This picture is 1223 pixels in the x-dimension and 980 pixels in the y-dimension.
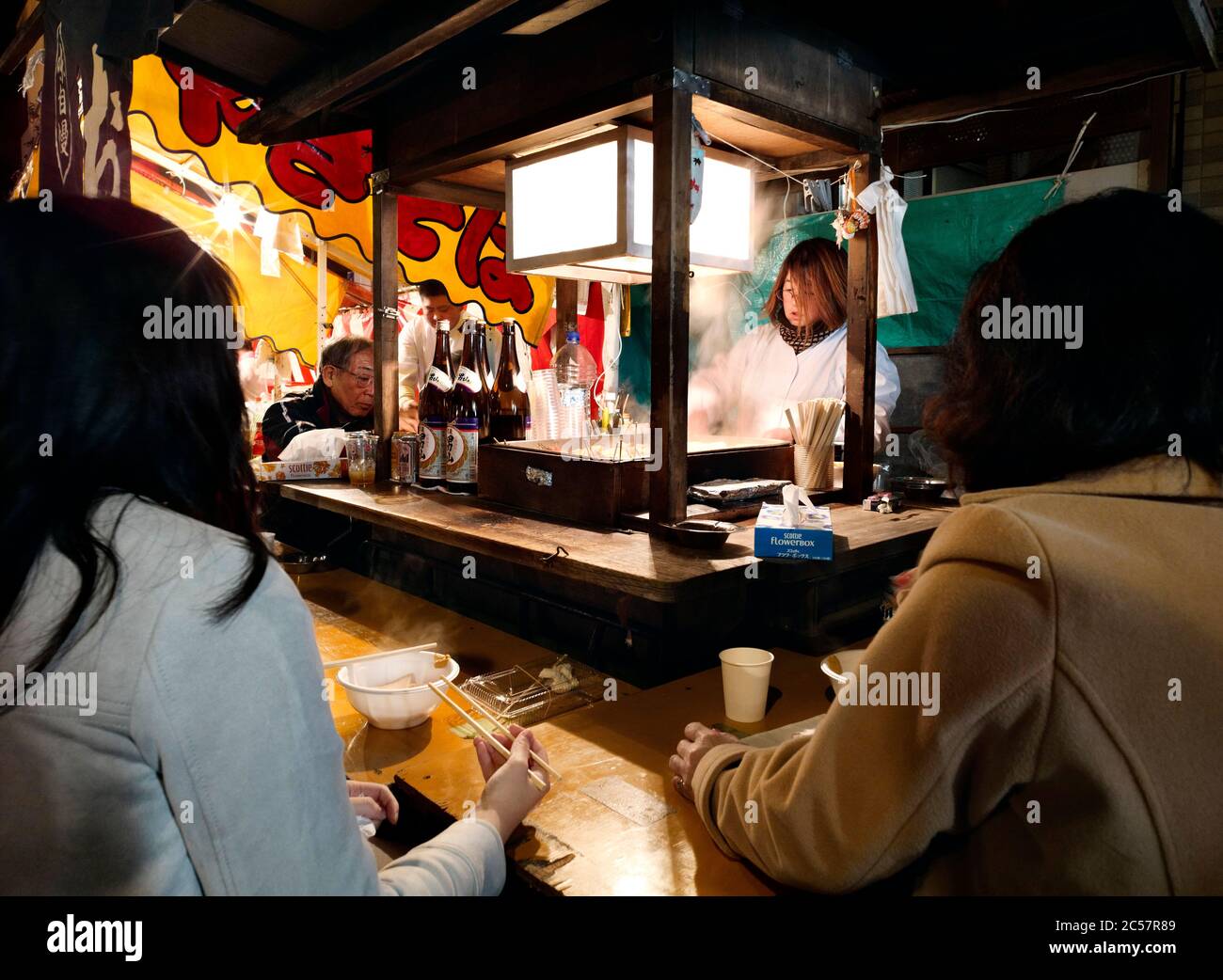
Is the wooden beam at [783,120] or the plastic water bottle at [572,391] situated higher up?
Result: the wooden beam at [783,120]

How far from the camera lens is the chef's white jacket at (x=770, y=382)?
563 cm

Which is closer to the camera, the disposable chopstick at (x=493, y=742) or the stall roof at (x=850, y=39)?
the disposable chopstick at (x=493, y=742)

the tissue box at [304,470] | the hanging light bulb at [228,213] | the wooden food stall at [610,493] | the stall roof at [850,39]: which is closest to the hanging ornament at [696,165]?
the wooden food stall at [610,493]

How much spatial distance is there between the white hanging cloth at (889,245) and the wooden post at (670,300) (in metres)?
1.06

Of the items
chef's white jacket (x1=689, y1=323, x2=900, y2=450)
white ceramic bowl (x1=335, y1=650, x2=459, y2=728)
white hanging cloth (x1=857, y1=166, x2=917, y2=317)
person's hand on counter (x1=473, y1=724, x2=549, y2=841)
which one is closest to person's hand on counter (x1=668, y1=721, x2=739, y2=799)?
person's hand on counter (x1=473, y1=724, x2=549, y2=841)

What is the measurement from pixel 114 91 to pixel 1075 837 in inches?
144

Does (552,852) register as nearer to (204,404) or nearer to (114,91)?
(204,404)

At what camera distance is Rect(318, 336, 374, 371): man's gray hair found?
5164 millimetres

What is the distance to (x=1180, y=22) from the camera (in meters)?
2.49

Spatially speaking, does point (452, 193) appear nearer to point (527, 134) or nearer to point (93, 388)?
point (527, 134)

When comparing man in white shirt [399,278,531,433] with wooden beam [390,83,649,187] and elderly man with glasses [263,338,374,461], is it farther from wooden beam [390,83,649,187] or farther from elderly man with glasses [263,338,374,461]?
wooden beam [390,83,649,187]

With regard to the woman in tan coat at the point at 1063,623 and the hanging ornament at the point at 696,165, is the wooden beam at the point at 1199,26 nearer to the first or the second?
the hanging ornament at the point at 696,165
